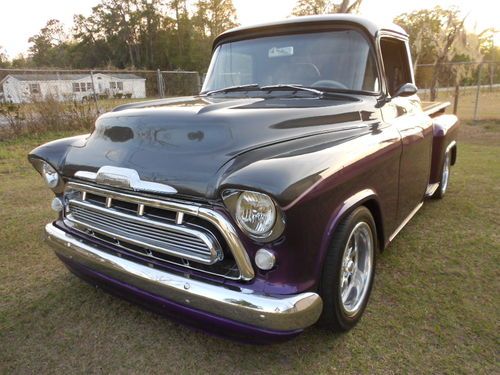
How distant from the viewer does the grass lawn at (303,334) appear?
220 cm

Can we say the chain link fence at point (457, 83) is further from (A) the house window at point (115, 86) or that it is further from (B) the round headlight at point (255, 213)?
(B) the round headlight at point (255, 213)

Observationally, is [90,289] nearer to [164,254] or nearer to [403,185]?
[164,254]

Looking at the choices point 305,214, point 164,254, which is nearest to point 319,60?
point 305,214

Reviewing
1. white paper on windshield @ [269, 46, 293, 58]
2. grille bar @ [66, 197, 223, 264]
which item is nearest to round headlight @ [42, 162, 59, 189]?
grille bar @ [66, 197, 223, 264]

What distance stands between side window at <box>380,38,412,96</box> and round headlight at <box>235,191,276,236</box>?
2.07 m

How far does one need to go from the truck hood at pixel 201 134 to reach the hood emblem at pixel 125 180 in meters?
0.03

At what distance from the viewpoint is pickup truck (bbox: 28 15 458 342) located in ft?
6.06

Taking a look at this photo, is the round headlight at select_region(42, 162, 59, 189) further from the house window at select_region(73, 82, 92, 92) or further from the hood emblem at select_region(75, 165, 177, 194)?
the house window at select_region(73, 82, 92, 92)

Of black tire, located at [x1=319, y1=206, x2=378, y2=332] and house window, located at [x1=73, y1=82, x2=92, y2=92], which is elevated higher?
house window, located at [x1=73, y1=82, x2=92, y2=92]

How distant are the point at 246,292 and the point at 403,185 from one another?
1.78m

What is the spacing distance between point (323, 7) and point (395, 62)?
74.8 feet

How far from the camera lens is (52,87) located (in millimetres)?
11008

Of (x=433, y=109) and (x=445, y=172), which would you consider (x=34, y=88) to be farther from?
(x=445, y=172)

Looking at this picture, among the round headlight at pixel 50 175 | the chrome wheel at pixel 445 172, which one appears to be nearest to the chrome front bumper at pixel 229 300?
the round headlight at pixel 50 175
